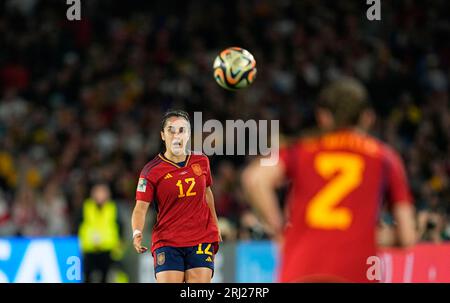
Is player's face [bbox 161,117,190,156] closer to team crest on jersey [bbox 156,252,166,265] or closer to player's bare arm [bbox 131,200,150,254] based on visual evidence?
player's bare arm [bbox 131,200,150,254]

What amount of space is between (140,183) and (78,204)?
702 cm

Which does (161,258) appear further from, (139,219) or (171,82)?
(171,82)

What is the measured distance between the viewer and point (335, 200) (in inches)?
186

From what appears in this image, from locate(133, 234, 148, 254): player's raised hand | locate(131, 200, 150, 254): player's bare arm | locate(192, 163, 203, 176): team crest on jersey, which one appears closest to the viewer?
locate(133, 234, 148, 254): player's raised hand

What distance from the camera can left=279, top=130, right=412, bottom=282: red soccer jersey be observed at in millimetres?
4734

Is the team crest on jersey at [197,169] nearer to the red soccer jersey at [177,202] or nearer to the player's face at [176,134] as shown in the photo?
the red soccer jersey at [177,202]

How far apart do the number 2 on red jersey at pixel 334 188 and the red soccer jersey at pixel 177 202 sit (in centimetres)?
284

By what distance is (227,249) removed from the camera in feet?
41.8

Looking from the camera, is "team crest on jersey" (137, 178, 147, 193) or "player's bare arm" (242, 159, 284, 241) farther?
"team crest on jersey" (137, 178, 147, 193)

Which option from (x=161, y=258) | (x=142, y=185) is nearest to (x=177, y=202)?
(x=142, y=185)

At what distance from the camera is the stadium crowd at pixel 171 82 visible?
588 inches

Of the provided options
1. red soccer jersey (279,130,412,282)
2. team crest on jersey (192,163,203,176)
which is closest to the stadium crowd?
team crest on jersey (192,163,203,176)

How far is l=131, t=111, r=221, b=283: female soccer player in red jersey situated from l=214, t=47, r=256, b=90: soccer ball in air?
1548mm

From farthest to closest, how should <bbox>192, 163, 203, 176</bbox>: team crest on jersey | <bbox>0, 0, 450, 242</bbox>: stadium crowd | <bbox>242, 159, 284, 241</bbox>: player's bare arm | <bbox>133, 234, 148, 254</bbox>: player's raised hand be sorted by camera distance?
1. <bbox>0, 0, 450, 242</bbox>: stadium crowd
2. <bbox>192, 163, 203, 176</bbox>: team crest on jersey
3. <bbox>133, 234, 148, 254</bbox>: player's raised hand
4. <bbox>242, 159, 284, 241</bbox>: player's bare arm
